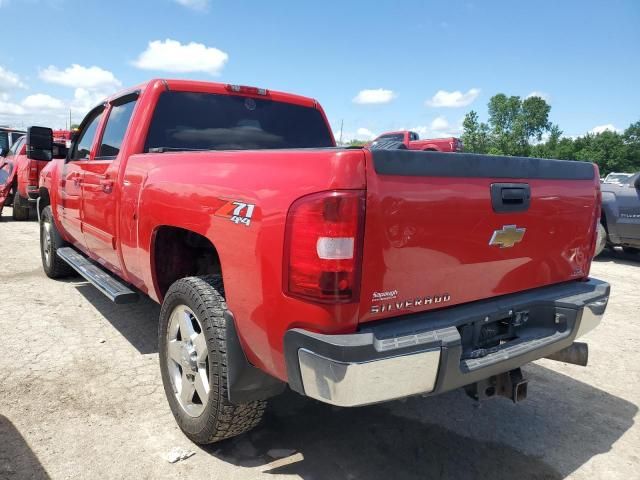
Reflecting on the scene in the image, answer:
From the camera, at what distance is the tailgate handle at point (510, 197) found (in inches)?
87.0

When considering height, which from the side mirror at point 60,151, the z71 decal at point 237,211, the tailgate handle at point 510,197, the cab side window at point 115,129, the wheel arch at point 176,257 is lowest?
the wheel arch at point 176,257

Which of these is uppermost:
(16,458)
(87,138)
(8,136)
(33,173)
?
(8,136)

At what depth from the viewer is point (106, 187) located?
3559 millimetres

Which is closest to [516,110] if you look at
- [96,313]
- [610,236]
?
[610,236]

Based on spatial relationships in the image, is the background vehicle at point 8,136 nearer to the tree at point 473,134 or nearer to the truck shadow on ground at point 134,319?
the truck shadow on ground at point 134,319

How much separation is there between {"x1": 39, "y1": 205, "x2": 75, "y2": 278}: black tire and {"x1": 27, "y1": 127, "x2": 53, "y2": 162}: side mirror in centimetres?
90

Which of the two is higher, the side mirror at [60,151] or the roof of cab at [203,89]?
the roof of cab at [203,89]

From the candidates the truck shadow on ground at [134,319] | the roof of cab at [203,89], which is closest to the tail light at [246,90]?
the roof of cab at [203,89]

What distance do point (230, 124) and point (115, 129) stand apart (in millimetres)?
961

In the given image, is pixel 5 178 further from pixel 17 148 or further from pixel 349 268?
pixel 349 268

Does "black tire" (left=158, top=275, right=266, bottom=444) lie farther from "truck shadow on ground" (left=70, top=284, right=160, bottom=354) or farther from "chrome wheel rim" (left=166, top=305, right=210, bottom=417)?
"truck shadow on ground" (left=70, top=284, right=160, bottom=354)

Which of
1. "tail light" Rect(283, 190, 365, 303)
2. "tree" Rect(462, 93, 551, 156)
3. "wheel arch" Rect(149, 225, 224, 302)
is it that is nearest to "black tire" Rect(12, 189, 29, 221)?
"wheel arch" Rect(149, 225, 224, 302)

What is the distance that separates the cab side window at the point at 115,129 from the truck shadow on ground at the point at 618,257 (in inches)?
314

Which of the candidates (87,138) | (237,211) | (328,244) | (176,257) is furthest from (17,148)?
(328,244)
